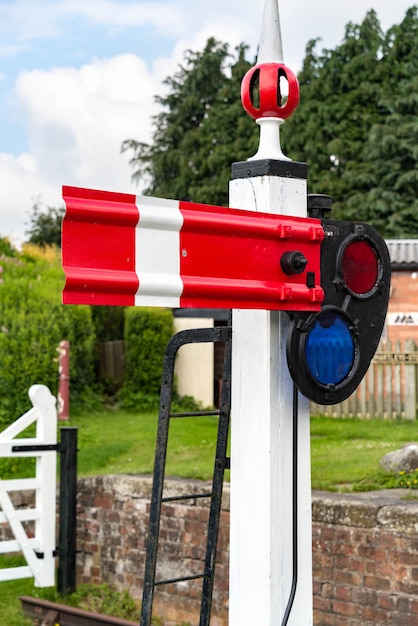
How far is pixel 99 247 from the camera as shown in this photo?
2.54 m

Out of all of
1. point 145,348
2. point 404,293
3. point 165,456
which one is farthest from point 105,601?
point 404,293

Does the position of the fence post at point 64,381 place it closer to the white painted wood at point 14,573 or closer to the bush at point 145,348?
the bush at point 145,348

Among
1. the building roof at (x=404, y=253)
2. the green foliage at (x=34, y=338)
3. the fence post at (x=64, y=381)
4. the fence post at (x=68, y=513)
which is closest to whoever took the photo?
the fence post at (x=68, y=513)

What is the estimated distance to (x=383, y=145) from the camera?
94.4 ft

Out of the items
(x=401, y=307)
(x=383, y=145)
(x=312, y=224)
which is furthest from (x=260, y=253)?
(x=383, y=145)

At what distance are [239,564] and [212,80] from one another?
3267 centimetres

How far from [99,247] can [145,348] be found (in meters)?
13.7

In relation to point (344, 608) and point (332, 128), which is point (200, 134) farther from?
point (344, 608)

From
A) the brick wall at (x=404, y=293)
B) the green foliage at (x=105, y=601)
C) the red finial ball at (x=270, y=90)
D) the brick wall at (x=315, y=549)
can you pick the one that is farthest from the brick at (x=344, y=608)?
the brick wall at (x=404, y=293)

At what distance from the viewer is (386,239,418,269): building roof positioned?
1717 centimetres

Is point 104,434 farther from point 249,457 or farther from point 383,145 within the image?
point 383,145

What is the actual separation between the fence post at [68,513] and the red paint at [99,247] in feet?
16.7

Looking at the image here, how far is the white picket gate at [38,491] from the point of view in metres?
7.28

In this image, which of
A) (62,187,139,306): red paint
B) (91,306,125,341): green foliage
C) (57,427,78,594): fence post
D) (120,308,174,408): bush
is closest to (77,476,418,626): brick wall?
(57,427,78,594): fence post
